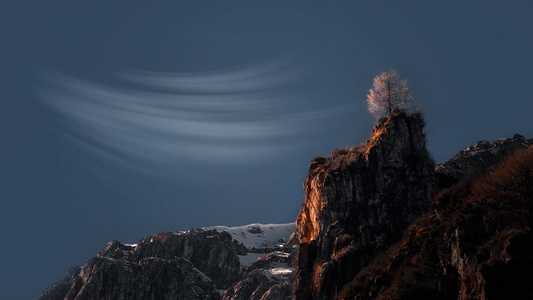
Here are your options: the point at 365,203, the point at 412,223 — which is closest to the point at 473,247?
the point at 412,223

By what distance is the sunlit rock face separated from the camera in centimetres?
8500

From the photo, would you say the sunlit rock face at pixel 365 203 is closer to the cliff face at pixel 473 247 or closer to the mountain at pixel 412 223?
the mountain at pixel 412 223

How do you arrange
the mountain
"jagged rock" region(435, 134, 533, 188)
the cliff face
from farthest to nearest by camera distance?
"jagged rock" region(435, 134, 533, 188) → the mountain → the cliff face

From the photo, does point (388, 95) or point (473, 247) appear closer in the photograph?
point (473, 247)

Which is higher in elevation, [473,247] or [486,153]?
[486,153]

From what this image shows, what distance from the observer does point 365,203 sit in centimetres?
9138

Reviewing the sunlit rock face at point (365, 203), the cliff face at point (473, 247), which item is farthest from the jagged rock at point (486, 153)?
the cliff face at point (473, 247)

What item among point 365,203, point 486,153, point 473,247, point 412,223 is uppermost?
point 486,153

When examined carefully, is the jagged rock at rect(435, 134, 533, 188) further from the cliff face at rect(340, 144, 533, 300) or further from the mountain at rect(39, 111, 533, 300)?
the cliff face at rect(340, 144, 533, 300)

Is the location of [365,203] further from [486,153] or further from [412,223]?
[486,153]

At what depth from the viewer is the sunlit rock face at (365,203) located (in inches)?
3346

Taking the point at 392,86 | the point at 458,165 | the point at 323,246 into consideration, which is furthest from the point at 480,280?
the point at 458,165

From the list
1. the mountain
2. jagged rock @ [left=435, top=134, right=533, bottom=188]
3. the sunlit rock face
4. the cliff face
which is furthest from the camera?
jagged rock @ [left=435, top=134, right=533, bottom=188]

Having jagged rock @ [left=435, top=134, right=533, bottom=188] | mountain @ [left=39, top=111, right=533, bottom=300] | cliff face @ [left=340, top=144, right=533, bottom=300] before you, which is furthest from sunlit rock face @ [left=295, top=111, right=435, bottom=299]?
jagged rock @ [left=435, top=134, right=533, bottom=188]
